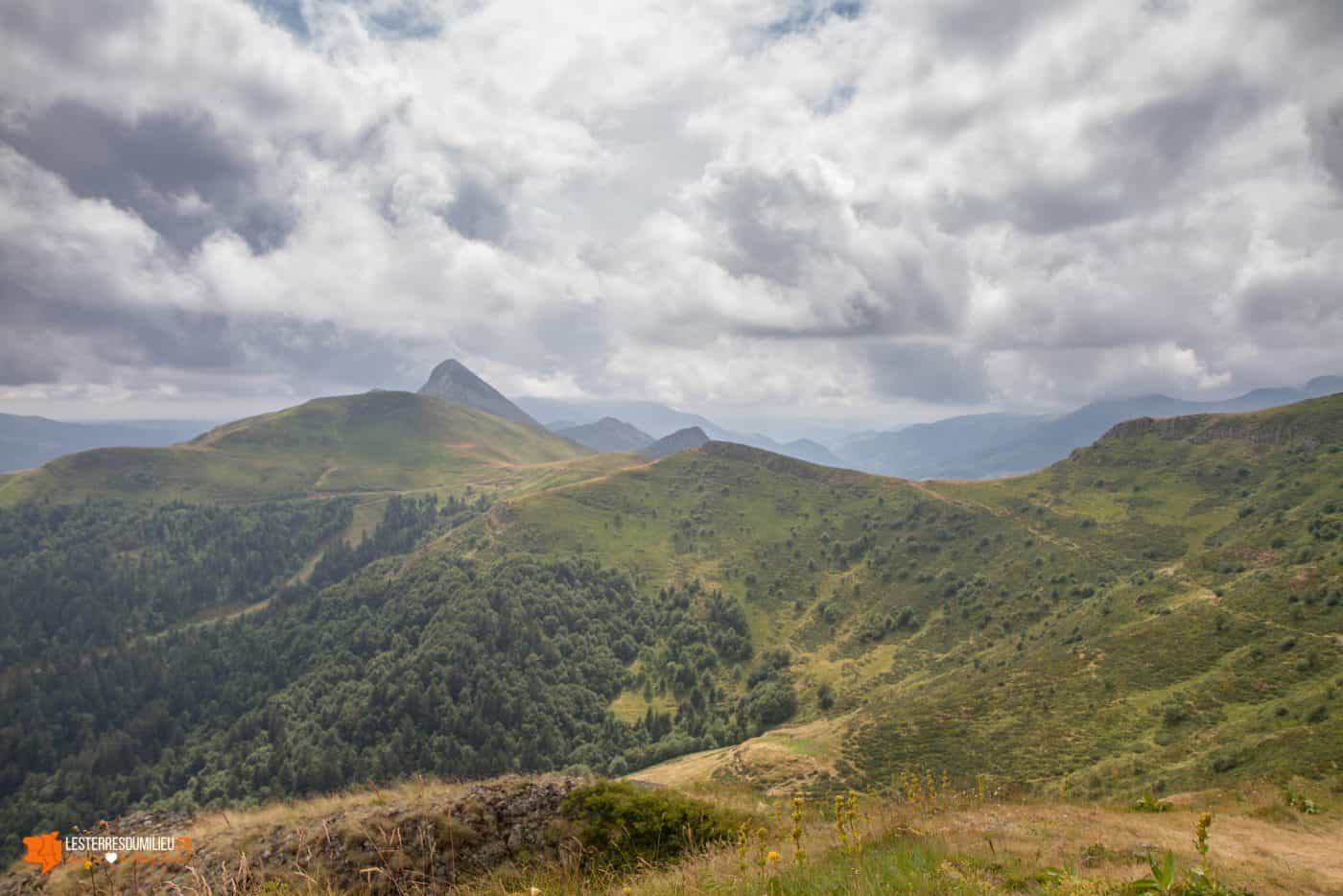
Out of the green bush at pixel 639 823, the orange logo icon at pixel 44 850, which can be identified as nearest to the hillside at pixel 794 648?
the green bush at pixel 639 823

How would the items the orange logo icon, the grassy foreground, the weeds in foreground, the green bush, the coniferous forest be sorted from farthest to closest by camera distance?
the coniferous forest
the green bush
the orange logo icon
the grassy foreground
the weeds in foreground

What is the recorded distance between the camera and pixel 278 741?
111812 mm

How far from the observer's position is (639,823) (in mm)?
11719

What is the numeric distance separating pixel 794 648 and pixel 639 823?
340 ft

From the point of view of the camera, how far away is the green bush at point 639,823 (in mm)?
11078

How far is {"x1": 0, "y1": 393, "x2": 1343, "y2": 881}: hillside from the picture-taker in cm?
4244

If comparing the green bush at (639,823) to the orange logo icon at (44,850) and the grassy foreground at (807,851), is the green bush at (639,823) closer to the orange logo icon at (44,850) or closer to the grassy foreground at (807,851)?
the grassy foreground at (807,851)

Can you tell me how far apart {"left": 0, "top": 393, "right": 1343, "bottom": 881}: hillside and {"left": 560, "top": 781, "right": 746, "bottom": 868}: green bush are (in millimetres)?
20461

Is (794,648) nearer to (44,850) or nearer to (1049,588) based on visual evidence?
(1049,588)


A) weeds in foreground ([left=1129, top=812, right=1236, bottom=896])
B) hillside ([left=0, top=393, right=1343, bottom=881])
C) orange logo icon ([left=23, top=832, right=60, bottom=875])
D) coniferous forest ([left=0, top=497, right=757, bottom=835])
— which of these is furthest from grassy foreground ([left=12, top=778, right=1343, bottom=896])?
coniferous forest ([left=0, top=497, right=757, bottom=835])

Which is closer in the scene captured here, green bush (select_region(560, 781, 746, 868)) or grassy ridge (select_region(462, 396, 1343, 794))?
green bush (select_region(560, 781, 746, 868))

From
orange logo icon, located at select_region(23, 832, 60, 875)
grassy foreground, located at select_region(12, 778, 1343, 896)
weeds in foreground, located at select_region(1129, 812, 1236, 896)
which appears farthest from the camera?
orange logo icon, located at select_region(23, 832, 60, 875)

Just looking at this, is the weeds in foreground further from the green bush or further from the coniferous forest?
the coniferous forest

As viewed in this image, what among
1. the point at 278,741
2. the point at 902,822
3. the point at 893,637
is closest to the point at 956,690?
the point at 893,637
